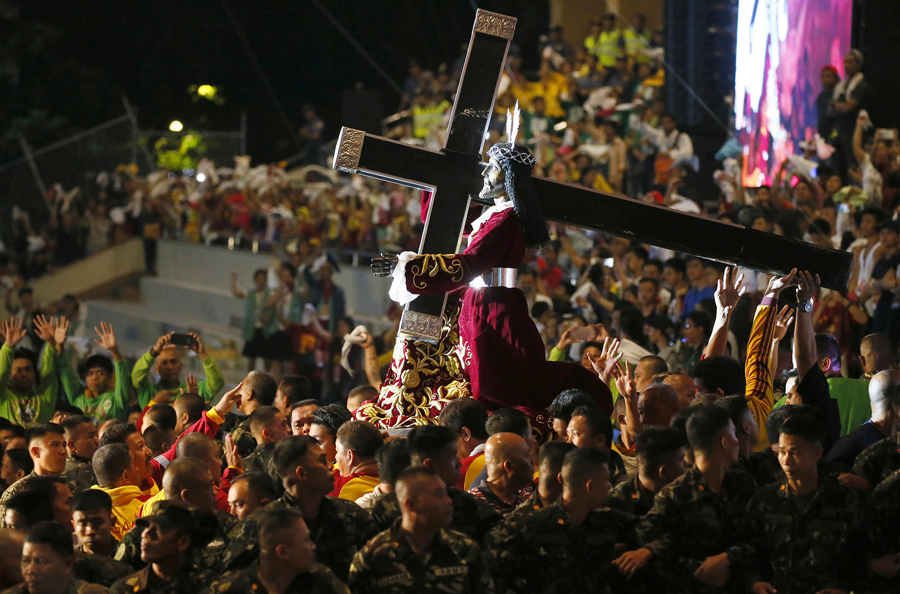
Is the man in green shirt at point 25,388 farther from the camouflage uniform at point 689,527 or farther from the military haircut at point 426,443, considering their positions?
the camouflage uniform at point 689,527

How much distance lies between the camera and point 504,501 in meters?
4.60

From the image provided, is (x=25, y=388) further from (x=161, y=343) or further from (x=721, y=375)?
(x=721, y=375)

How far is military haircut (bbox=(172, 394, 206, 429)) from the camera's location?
22.7 ft

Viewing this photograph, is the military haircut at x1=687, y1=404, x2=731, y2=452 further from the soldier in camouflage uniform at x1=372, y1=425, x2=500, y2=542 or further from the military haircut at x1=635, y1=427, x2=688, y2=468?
the soldier in camouflage uniform at x1=372, y1=425, x2=500, y2=542

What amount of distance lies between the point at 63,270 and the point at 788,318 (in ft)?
46.5

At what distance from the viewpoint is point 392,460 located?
452 cm

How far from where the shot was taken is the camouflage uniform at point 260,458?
214 inches

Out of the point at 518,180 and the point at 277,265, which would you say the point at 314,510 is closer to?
the point at 518,180

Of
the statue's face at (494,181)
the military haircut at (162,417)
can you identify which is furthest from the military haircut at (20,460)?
the statue's face at (494,181)

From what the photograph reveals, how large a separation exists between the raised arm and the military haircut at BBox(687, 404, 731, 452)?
1685 mm

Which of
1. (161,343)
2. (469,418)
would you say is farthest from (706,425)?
(161,343)

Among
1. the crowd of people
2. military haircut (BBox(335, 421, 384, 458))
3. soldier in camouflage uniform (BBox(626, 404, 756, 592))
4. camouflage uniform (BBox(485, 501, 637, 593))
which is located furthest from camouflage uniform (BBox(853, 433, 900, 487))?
military haircut (BBox(335, 421, 384, 458))

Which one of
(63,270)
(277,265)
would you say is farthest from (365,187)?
(63,270)

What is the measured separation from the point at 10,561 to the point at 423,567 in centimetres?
149
